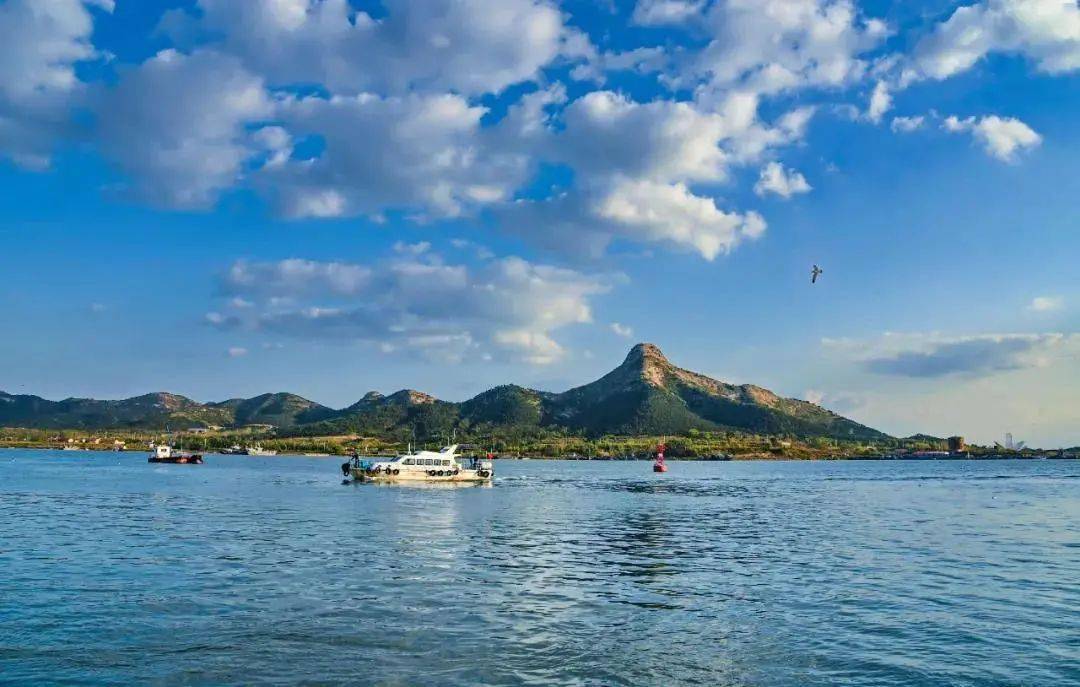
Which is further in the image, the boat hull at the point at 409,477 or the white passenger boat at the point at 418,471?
the white passenger boat at the point at 418,471

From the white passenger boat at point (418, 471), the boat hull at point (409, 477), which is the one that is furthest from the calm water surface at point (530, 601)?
the white passenger boat at point (418, 471)

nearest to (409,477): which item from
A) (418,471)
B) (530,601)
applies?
(418,471)

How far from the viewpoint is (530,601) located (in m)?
35.7

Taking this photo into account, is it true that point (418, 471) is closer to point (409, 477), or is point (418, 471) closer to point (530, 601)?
point (409, 477)

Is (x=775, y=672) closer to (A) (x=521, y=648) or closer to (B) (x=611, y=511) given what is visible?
(A) (x=521, y=648)

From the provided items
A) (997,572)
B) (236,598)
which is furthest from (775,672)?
(997,572)

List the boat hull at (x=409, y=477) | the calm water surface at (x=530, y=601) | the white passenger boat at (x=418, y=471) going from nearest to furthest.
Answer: the calm water surface at (x=530, y=601), the boat hull at (x=409, y=477), the white passenger boat at (x=418, y=471)

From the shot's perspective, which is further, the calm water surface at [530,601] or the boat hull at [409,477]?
the boat hull at [409,477]

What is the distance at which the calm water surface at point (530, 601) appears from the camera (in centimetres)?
2534

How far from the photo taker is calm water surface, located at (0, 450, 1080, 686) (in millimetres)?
25344

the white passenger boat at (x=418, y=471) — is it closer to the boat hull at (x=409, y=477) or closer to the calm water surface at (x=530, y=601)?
the boat hull at (x=409, y=477)

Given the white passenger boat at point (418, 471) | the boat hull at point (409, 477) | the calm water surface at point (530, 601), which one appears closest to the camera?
the calm water surface at point (530, 601)

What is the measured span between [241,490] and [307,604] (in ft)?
310

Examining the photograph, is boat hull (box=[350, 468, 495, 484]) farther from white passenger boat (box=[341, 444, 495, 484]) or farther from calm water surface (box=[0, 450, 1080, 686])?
calm water surface (box=[0, 450, 1080, 686])
